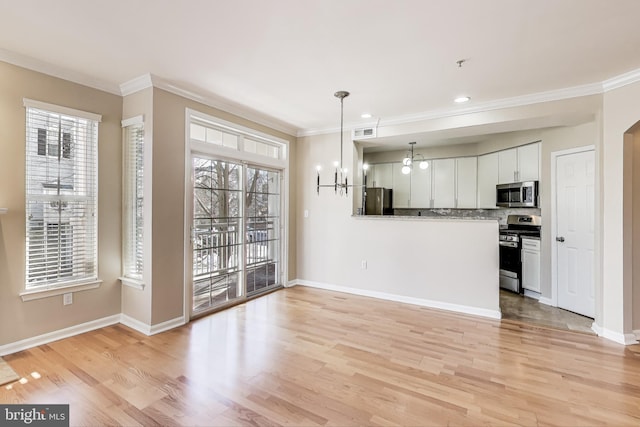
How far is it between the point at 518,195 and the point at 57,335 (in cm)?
642

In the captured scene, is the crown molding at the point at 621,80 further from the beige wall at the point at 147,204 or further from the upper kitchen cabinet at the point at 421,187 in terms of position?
the beige wall at the point at 147,204

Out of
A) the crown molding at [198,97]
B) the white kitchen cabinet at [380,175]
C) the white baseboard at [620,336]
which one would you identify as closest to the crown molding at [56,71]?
the crown molding at [198,97]

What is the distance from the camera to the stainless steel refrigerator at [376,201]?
597cm

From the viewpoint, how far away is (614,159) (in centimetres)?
319

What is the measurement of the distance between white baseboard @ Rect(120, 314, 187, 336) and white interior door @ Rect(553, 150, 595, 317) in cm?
511

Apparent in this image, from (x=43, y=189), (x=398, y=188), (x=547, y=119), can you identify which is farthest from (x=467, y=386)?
(x=398, y=188)

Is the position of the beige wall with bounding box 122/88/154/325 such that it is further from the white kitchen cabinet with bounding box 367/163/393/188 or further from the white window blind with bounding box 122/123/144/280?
the white kitchen cabinet with bounding box 367/163/393/188

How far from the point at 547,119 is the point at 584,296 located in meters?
2.37

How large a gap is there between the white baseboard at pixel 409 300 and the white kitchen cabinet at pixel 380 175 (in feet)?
9.01

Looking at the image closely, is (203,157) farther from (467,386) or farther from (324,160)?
(467,386)

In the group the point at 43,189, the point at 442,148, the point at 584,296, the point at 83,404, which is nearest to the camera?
the point at 83,404

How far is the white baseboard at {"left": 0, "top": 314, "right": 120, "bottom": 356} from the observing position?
277cm

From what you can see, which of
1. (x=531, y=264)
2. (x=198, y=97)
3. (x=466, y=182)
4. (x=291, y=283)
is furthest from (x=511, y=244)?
(x=198, y=97)

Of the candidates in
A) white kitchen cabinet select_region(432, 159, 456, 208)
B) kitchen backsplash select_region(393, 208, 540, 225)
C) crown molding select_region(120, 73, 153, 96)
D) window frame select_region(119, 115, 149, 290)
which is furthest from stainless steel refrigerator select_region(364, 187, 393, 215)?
crown molding select_region(120, 73, 153, 96)
